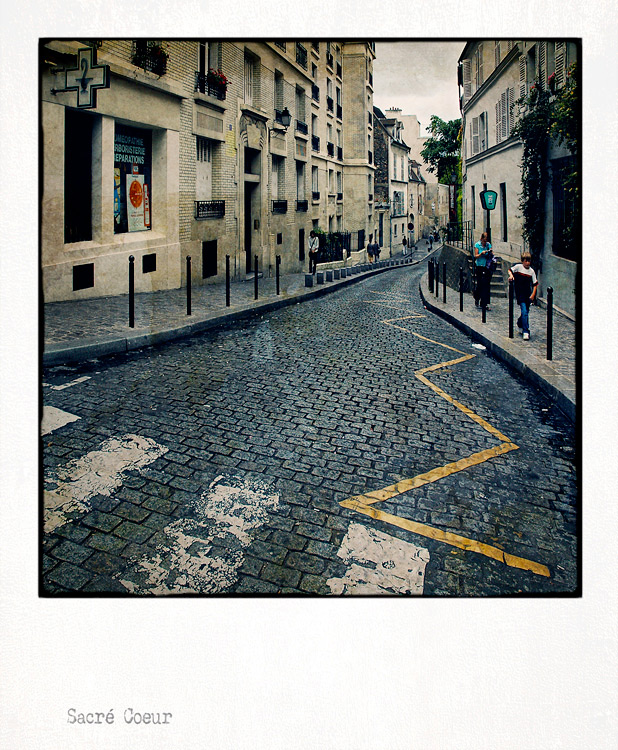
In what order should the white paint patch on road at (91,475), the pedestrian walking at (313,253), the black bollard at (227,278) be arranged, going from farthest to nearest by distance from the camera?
1. the pedestrian walking at (313,253)
2. the black bollard at (227,278)
3. the white paint patch on road at (91,475)

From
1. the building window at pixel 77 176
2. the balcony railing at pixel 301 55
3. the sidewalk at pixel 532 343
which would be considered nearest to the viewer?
the building window at pixel 77 176

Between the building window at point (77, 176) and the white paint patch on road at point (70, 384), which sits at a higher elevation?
the building window at point (77, 176)

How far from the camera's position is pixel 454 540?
2.59 m

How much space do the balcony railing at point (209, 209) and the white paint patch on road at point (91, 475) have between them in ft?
6.57

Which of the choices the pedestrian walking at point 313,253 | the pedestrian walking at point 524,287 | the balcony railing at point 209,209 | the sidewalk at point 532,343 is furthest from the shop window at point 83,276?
the pedestrian walking at point 313,253

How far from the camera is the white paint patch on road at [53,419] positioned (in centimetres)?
288

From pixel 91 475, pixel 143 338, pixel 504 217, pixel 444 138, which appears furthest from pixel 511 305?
pixel 91 475

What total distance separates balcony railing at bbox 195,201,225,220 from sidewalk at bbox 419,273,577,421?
2.81 m

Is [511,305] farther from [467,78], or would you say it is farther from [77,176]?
[77,176]

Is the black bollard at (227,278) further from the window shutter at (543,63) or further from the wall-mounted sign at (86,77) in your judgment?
the window shutter at (543,63)
